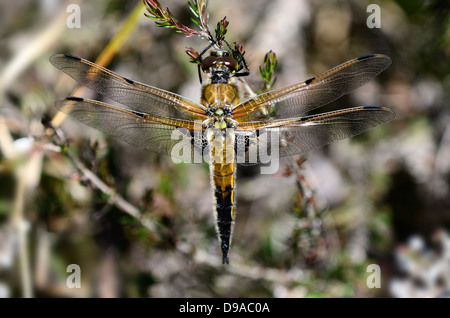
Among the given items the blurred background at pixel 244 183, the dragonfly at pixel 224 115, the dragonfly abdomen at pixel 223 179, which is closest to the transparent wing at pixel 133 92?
the dragonfly at pixel 224 115

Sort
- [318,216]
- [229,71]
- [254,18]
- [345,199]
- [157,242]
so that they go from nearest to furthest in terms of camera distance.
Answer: [229,71] → [318,216] → [157,242] → [345,199] → [254,18]

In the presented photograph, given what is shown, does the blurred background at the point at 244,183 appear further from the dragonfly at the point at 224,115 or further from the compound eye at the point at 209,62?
the compound eye at the point at 209,62

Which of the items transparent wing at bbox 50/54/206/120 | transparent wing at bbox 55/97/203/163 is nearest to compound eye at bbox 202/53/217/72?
transparent wing at bbox 50/54/206/120

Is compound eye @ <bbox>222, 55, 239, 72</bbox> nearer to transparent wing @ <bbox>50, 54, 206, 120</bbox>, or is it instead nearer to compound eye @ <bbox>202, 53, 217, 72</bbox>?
compound eye @ <bbox>202, 53, 217, 72</bbox>

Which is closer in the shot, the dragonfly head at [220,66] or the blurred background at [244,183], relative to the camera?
the dragonfly head at [220,66]

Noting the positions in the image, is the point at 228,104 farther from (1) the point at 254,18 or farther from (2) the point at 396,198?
(2) the point at 396,198

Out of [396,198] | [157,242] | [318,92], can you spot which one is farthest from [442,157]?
[157,242]
